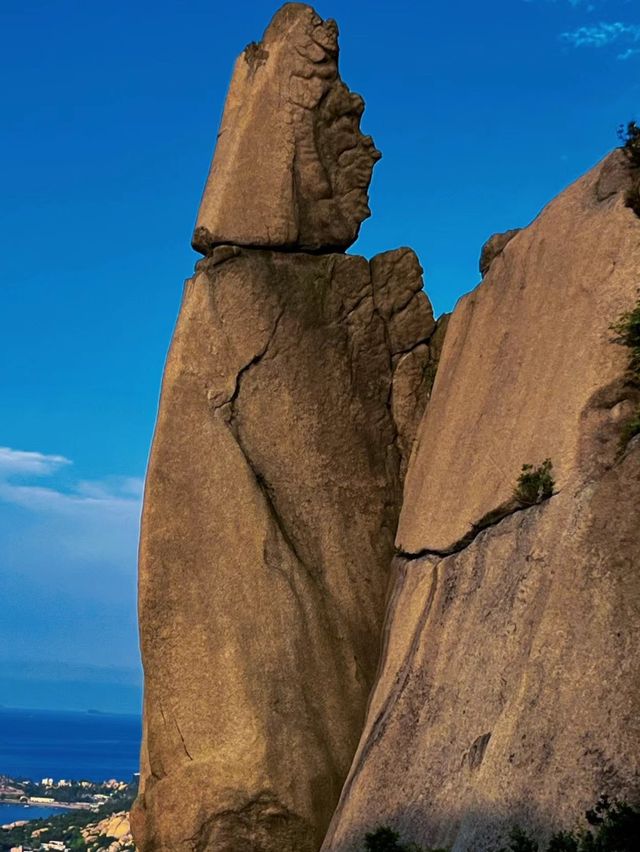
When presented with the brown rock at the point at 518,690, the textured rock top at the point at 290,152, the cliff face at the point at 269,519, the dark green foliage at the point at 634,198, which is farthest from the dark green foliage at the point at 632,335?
the textured rock top at the point at 290,152

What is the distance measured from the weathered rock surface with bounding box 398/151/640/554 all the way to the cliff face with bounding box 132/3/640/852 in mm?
51

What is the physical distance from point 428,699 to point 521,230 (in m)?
7.30

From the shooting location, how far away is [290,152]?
22.1m

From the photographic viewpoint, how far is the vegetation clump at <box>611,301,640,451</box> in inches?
585

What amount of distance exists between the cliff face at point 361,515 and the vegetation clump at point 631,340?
155 mm

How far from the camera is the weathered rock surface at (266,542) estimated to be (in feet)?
64.2

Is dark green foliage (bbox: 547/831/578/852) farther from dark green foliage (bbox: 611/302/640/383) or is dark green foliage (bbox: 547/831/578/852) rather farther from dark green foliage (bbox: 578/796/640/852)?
dark green foliage (bbox: 611/302/640/383)

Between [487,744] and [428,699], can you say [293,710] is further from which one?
[487,744]

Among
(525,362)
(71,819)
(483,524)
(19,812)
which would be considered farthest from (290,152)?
(19,812)

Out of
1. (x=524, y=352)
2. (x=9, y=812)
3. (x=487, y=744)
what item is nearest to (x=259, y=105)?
(x=524, y=352)

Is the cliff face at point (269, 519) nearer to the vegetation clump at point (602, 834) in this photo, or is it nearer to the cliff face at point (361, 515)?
the cliff face at point (361, 515)

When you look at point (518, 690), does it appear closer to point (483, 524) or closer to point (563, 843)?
point (563, 843)

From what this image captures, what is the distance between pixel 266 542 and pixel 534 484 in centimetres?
570

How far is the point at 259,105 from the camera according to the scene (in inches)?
883
